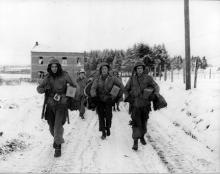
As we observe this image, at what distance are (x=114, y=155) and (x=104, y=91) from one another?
7.32 feet

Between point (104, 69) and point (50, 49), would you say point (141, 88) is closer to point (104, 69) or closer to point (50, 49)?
point (104, 69)

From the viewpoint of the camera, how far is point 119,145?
8250 mm

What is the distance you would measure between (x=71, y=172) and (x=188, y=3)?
11.5 m

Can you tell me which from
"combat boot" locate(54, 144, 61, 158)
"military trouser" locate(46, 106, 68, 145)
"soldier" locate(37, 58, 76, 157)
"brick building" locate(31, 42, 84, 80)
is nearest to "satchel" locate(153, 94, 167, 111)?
"soldier" locate(37, 58, 76, 157)

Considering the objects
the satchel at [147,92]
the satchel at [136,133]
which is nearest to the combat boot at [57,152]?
the satchel at [136,133]

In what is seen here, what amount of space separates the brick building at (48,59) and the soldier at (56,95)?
57382mm

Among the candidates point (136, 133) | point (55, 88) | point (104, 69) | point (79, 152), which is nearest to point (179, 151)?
point (136, 133)

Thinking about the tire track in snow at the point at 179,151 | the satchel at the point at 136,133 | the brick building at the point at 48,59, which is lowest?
the tire track in snow at the point at 179,151

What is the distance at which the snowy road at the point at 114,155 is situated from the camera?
6.26 meters

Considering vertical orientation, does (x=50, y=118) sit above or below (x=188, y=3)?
below

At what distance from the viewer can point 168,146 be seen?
8070 mm

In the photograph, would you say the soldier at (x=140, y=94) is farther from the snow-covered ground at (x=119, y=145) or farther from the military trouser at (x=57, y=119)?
the military trouser at (x=57, y=119)

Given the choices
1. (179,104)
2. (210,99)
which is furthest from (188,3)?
(210,99)

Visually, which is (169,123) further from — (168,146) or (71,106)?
(71,106)
